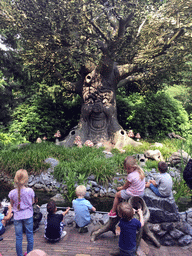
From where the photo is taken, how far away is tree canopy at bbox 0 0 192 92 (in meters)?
7.36

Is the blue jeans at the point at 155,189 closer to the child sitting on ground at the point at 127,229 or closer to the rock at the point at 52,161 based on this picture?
the child sitting on ground at the point at 127,229

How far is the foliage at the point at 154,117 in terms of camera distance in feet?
37.0

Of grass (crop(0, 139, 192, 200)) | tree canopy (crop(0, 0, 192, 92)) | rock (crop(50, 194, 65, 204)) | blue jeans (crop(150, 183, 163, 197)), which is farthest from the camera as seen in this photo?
tree canopy (crop(0, 0, 192, 92))

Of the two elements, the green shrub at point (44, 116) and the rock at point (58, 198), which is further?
the green shrub at point (44, 116)

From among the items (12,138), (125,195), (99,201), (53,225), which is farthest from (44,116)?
(125,195)

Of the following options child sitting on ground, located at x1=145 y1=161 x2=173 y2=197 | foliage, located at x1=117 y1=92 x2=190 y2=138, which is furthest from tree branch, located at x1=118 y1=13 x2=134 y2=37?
child sitting on ground, located at x1=145 y1=161 x2=173 y2=197

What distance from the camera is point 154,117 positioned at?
38.1 ft

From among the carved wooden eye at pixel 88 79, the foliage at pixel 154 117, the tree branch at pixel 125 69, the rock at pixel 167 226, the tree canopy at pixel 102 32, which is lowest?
the rock at pixel 167 226

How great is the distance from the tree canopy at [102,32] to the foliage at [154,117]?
6.88 ft

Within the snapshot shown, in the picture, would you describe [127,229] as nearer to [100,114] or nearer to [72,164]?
[72,164]

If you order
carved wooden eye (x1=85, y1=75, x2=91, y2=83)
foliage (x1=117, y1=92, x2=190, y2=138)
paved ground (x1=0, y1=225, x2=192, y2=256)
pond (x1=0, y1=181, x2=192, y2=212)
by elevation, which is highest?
carved wooden eye (x1=85, y1=75, x2=91, y2=83)

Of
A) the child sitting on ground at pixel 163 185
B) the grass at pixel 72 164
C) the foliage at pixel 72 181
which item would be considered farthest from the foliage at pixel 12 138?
the child sitting on ground at pixel 163 185

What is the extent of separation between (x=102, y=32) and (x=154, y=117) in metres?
5.88

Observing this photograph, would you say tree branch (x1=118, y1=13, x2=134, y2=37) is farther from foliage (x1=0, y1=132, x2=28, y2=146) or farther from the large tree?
foliage (x1=0, y1=132, x2=28, y2=146)
